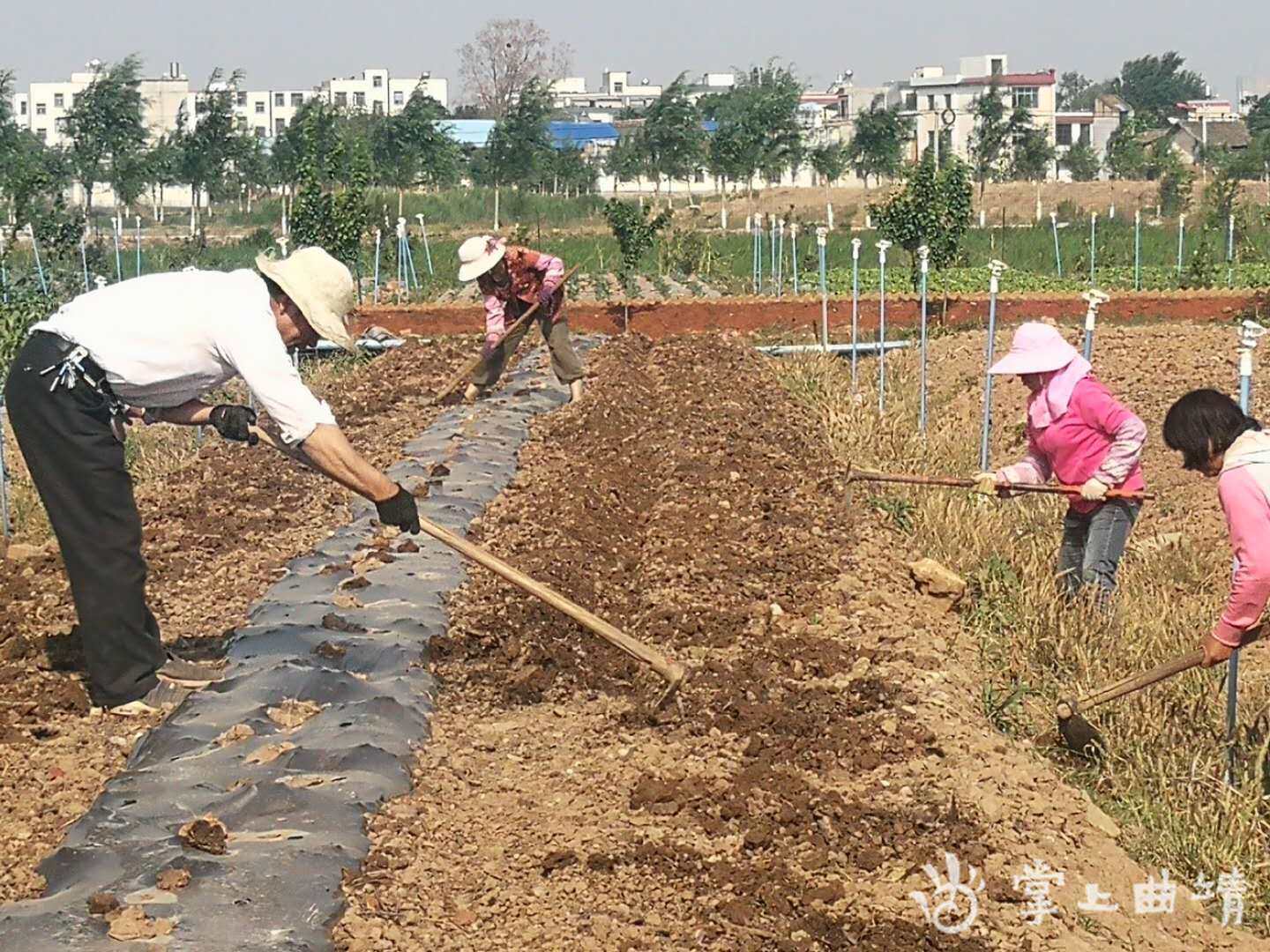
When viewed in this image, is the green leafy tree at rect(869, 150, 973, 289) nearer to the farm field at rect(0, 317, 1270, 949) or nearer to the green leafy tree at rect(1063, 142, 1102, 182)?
the farm field at rect(0, 317, 1270, 949)

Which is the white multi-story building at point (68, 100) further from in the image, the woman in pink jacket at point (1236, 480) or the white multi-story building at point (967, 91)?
the woman in pink jacket at point (1236, 480)

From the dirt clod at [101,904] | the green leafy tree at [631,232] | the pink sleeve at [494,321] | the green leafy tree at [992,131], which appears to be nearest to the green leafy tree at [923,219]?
the green leafy tree at [631,232]

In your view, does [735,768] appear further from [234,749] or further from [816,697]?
[234,749]

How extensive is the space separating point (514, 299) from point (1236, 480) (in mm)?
6602

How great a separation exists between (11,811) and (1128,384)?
8.42 m

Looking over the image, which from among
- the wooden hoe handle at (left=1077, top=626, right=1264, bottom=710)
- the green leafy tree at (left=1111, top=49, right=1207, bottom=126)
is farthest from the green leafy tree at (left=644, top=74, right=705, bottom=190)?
the green leafy tree at (left=1111, top=49, right=1207, bottom=126)

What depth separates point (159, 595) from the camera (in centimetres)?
604

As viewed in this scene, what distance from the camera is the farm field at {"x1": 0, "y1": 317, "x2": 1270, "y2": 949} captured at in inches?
140

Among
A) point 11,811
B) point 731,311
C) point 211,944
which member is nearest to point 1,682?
point 11,811

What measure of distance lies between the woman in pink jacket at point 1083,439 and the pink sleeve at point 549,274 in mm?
4589

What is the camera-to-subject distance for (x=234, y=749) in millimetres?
4281

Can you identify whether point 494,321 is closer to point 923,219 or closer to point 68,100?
point 923,219

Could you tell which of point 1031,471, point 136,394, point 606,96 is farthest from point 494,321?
point 606,96

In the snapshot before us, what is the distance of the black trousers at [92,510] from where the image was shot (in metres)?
4.52
